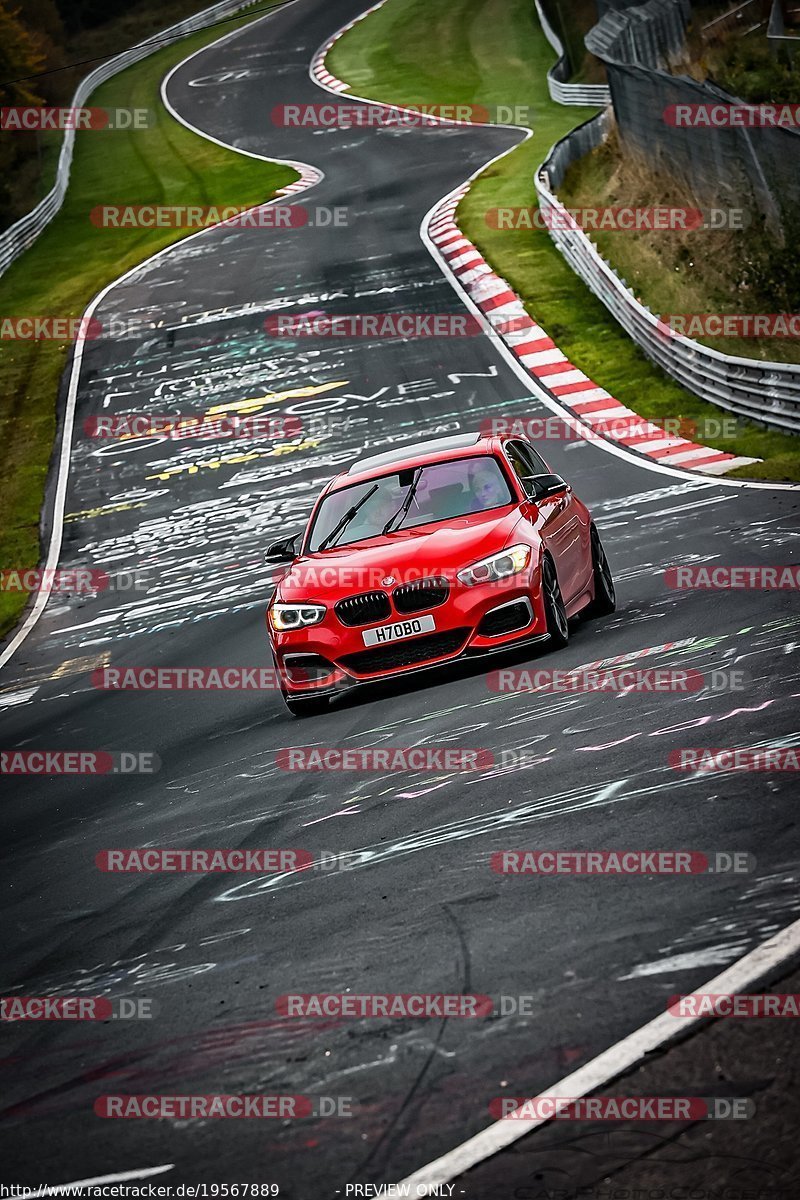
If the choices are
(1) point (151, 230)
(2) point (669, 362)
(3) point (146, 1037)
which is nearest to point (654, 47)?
(1) point (151, 230)

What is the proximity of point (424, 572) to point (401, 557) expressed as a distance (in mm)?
259

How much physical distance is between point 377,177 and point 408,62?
1807cm

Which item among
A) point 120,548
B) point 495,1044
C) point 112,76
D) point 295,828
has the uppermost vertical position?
point 112,76

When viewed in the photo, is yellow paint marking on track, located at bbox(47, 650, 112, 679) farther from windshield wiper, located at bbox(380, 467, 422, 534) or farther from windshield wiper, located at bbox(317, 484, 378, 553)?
windshield wiper, located at bbox(380, 467, 422, 534)

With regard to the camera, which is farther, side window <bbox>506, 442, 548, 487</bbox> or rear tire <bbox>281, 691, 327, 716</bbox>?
side window <bbox>506, 442, 548, 487</bbox>

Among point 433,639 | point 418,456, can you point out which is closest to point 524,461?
point 418,456

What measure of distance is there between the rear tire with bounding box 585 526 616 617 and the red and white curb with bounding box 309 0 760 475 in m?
6.01

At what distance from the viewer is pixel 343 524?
1171 centimetres

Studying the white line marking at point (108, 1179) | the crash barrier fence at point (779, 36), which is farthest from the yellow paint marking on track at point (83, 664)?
the crash barrier fence at point (779, 36)

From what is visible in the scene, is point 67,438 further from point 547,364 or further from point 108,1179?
point 108,1179

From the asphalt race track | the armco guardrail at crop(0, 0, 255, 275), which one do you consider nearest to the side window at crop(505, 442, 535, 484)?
the asphalt race track

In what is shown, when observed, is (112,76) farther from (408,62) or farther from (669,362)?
(669,362)

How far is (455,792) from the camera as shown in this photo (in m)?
8.20

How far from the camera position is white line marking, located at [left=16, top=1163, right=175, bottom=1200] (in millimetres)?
4824
